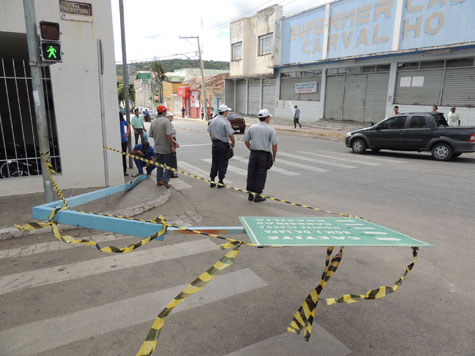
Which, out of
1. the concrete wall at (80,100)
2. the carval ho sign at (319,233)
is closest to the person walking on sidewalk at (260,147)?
the concrete wall at (80,100)

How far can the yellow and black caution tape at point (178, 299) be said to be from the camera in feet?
6.55

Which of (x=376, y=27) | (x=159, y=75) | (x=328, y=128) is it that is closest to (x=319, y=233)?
(x=376, y=27)

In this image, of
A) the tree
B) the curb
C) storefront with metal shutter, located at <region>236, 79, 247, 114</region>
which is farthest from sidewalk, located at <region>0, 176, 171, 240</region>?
the tree

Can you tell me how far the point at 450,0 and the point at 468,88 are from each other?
14.6 feet

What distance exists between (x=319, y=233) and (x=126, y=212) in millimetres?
4343

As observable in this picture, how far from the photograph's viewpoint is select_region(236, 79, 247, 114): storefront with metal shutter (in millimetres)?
35759

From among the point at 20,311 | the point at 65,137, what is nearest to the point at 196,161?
the point at 65,137

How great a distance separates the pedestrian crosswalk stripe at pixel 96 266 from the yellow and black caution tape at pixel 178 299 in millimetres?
2092

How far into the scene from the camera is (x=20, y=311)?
10.4 ft

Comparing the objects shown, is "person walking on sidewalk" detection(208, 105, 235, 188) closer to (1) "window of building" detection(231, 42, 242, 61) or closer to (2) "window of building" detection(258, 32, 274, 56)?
(2) "window of building" detection(258, 32, 274, 56)

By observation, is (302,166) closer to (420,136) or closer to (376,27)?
(420,136)

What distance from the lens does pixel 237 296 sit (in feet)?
11.3

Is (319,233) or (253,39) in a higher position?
(253,39)

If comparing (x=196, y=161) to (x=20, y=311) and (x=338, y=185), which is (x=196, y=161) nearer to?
(x=338, y=185)
